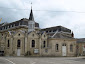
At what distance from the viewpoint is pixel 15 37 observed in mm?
42594

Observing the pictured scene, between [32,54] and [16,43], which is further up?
[16,43]

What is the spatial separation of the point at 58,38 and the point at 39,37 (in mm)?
6151

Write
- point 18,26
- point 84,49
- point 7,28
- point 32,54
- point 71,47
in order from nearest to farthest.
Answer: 1. point 32,54
2. point 71,47
3. point 84,49
4. point 18,26
5. point 7,28

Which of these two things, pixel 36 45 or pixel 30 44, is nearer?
pixel 30 44

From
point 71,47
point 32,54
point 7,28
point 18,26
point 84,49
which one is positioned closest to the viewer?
point 32,54

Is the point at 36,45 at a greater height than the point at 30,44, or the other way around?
the point at 30,44

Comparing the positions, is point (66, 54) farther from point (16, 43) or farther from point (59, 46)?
point (16, 43)

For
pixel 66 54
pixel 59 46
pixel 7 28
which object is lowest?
pixel 66 54

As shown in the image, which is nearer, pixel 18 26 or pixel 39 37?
pixel 39 37

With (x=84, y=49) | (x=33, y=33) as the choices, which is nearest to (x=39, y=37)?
(x=33, y=33)

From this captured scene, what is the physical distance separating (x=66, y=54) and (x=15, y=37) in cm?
1733

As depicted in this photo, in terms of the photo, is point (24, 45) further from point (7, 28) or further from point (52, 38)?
point (7, 28)

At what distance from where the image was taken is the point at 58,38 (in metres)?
43.5

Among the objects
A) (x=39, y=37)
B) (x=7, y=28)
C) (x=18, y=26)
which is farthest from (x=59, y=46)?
(x=7, y=28)
